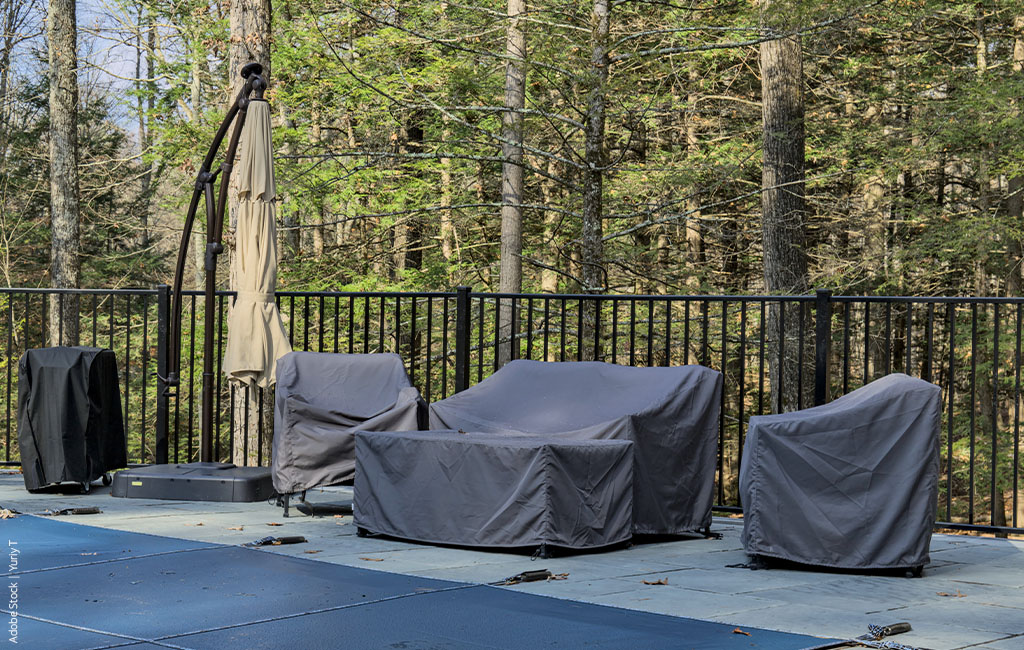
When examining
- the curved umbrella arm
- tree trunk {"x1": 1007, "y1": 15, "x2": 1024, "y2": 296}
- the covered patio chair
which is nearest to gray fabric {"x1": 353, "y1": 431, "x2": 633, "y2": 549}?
the covered patio chair

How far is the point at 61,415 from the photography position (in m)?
6.78

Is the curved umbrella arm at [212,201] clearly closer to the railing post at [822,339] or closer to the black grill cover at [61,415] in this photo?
the black grill cover at [61,415]

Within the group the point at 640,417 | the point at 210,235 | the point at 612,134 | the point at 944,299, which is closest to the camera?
the point at 640,417

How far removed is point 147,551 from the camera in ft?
16.4

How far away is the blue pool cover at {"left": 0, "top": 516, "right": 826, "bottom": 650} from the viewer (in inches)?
135

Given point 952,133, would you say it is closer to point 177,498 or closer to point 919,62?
point 919,62

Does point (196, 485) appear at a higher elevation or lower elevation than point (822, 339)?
lower

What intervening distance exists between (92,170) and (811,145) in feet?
47.8

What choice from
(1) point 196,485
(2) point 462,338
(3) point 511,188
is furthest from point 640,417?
(3) point 511,188

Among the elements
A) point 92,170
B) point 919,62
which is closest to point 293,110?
point 92,170

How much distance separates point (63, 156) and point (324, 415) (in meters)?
13.5

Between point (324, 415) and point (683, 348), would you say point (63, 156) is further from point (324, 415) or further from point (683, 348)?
point (324, 415)

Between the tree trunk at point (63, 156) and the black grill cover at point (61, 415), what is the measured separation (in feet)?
37.2

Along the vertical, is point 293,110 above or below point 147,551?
above
